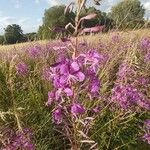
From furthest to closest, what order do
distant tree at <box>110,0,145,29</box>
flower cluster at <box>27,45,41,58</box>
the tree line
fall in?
flower cluster at <box>27,45,41,58</box> → distant tree at <box>110,0,145,29</box> → the tree line

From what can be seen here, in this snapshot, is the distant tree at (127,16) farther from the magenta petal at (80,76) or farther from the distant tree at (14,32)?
the magenta petal at (80,76)

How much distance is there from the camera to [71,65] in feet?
7.21

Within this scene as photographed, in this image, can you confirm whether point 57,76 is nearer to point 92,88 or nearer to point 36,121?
point 92,88

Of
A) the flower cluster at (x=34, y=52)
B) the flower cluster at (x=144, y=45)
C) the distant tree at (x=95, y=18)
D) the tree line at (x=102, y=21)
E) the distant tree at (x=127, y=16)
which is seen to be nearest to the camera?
the distant tree at (x=95, y=18)

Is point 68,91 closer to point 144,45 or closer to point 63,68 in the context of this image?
point 63,68

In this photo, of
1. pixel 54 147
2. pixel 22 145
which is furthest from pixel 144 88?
pixel 22 145

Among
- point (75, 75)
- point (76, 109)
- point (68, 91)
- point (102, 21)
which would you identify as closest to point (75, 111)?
point (76, 109)

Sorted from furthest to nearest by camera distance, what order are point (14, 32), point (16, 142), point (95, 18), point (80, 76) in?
1. point (14, 32)
2. point (16, 142)
3. point (95, 18)
4. point (80, 76)

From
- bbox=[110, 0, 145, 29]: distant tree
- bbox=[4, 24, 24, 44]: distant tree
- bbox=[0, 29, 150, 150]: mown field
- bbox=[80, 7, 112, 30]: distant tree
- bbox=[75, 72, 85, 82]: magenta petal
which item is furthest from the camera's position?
bbox=[4, 24, 24, 44]: distant tree

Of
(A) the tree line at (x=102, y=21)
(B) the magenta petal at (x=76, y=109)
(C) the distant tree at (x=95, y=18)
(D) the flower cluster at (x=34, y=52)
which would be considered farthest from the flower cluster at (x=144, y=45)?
(B) the magenta petal at (x=76, y=109)

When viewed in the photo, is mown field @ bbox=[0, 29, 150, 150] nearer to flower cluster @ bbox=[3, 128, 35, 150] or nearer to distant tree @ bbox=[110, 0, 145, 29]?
flower cluster @ bbox=[3, 128, 35, 150]

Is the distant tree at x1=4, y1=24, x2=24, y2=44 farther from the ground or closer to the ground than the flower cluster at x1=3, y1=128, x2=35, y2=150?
closer to the ground

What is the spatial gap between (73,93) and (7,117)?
1.80 meters

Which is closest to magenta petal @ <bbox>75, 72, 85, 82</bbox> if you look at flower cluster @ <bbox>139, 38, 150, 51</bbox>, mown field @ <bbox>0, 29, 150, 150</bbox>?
mown field @ <bbox>0, 29, 150, 150</bbox>
